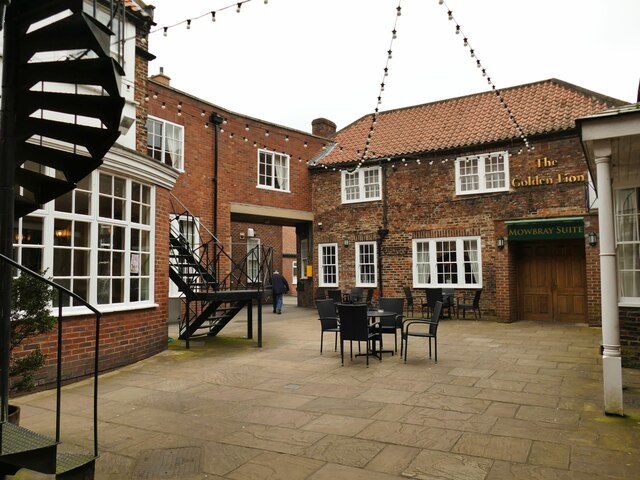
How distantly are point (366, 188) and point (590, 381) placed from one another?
1110cm

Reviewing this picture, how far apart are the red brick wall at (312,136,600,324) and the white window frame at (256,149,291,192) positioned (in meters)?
1.29

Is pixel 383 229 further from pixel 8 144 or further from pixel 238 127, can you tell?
pixel 8 144

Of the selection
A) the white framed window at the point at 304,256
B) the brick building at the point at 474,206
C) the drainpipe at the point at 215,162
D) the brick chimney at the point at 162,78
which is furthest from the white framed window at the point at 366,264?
the brick chimney at the point at 162,78

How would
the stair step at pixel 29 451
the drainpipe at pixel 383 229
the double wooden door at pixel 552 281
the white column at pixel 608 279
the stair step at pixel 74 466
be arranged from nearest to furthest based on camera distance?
the stair step at pixel 29 451 < the stair step at pixel 74 466 < the white column at pixel 608 279 < the double wooden door at pixel 552 281 < the drainpipe at pixel 383 229

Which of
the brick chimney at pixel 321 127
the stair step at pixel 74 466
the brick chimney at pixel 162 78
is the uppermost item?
the brick chimney at pixel 162 78

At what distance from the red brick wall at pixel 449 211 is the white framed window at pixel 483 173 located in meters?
0.18

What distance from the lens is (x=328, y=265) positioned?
1733 cm

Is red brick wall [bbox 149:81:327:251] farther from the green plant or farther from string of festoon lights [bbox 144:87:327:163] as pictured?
the green plant

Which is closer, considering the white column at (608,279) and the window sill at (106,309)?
the white column at (608,279)

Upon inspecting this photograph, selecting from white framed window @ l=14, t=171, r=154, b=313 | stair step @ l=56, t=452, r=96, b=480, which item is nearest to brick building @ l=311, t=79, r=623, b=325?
white framed window @ l=14, t=171, r=154, b=313

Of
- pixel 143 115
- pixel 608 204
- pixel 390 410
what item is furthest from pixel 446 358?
pixel 143 115

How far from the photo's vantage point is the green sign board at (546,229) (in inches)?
481

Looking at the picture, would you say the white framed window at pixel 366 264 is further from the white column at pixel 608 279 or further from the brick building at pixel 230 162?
the white column at pixel 608 279

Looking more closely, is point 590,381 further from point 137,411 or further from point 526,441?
point 137,411
